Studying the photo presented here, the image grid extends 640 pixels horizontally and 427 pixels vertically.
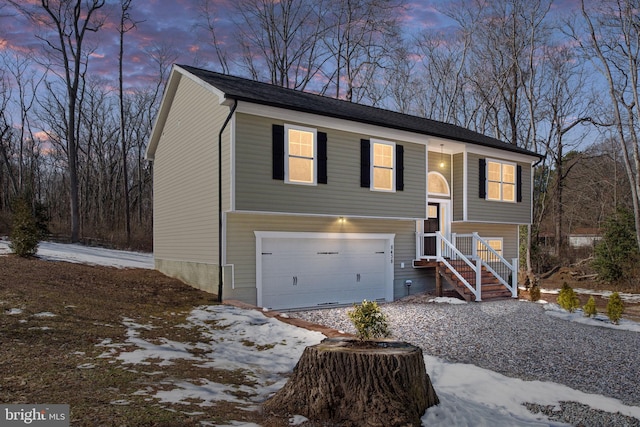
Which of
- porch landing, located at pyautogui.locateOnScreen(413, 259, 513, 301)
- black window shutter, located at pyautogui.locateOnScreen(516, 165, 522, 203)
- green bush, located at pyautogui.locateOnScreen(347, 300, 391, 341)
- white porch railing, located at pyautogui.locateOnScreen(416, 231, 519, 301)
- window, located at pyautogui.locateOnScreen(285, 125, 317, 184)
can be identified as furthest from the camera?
black window shutter, located at pyautogui.locateOnScreen(516, 165, 522, 203)

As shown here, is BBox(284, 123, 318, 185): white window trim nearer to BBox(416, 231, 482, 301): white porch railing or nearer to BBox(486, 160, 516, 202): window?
BBox(416, 231, 482, 301): white porch railing

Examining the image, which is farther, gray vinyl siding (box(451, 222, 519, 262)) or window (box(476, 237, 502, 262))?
window (box(476, 237, 502, 262))

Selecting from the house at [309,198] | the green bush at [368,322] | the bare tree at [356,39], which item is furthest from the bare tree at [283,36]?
the green bush at [368,322]

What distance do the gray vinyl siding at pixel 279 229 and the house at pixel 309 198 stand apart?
29mm

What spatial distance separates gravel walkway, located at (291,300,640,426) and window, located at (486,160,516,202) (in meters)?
5.05

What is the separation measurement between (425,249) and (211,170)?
24.7 feet

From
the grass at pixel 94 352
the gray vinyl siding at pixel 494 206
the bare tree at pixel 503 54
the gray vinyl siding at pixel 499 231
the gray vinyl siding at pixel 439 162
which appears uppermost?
the bare tree at pixel 503 54

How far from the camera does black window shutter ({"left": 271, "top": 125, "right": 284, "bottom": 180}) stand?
1081 centimetres

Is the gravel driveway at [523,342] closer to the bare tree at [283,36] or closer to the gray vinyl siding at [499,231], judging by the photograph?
the gray vinyl siding at [499,231]

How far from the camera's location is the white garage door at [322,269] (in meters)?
11.5

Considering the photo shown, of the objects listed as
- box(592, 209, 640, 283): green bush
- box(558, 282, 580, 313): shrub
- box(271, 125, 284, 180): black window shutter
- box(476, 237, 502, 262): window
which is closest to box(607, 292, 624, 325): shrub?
box(558, 282, 580, 313): shrub

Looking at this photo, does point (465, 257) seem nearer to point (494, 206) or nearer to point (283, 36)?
point (494, 206)

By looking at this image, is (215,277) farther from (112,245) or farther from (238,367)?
(112,245)

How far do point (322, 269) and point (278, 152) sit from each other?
11.5 ft
